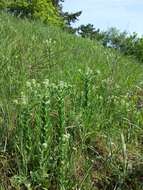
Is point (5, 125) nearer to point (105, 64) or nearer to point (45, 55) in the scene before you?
point (45, 55)

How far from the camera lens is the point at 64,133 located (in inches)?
141

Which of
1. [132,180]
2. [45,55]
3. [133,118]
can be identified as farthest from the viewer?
[45,55]

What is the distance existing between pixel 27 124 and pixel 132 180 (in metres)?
0.78

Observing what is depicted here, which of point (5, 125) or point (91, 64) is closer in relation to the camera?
point (5, 125)

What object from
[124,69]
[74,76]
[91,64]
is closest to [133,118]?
[74,76]

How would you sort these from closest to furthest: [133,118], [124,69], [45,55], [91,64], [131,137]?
[131,137] < [133,118] < [45,55] < [91,64] < [124,69]

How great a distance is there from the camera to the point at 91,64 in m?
6.04

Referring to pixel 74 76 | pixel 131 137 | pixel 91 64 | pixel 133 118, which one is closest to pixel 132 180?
pixel 131 137

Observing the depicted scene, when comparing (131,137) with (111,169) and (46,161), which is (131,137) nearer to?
(111,169)

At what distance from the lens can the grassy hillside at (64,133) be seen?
10.9ft

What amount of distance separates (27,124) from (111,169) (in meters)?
0.64

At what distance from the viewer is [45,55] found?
17.5ft

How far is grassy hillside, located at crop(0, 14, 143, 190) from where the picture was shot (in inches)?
130

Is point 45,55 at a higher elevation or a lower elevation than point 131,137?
higher
